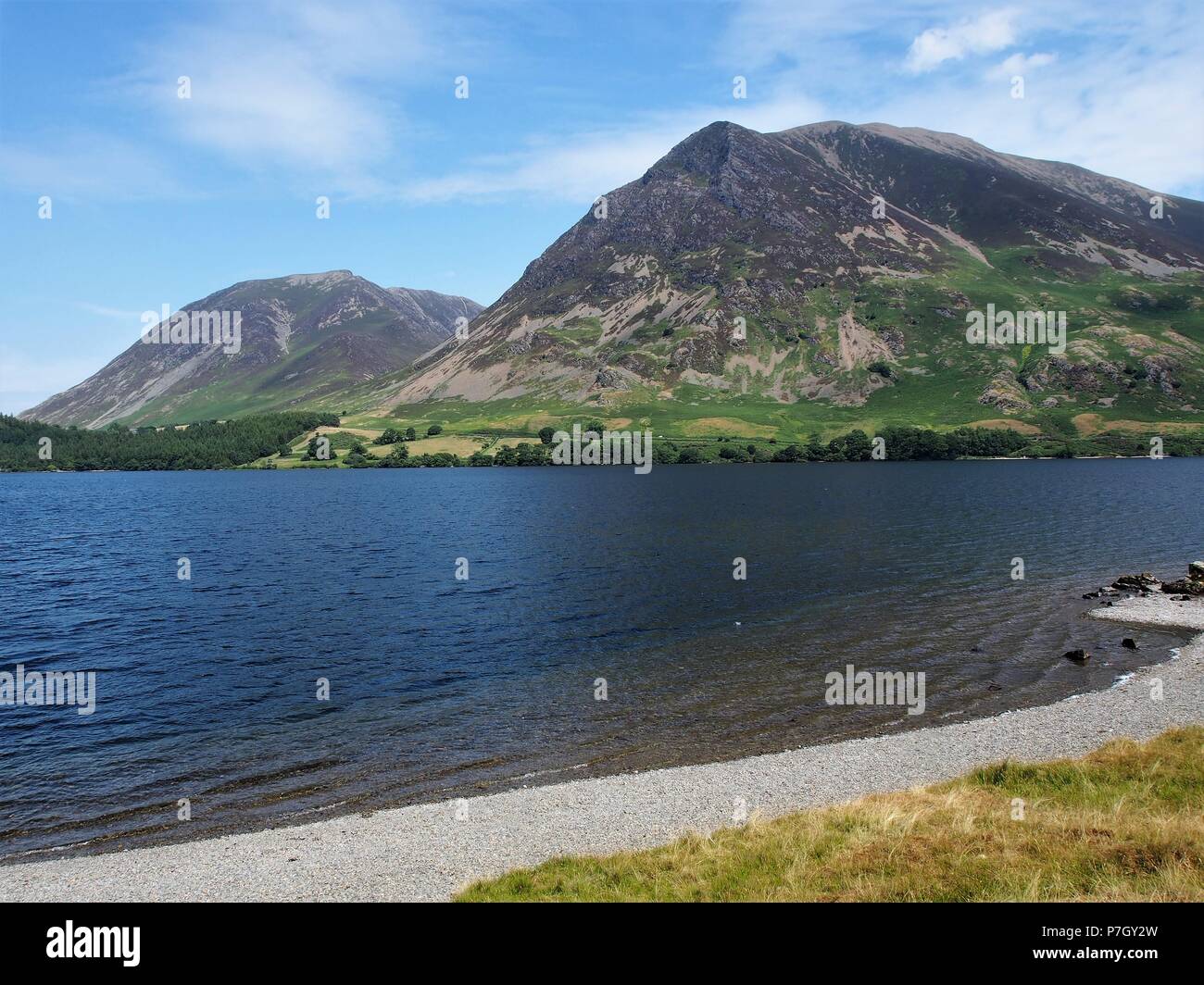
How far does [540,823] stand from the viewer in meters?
28.1

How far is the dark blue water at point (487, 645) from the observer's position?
3403 centimetres

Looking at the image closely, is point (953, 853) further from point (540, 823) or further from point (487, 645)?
point (487, 645)

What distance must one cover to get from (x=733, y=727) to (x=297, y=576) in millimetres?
57245

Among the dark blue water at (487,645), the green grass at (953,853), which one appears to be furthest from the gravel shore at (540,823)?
the green grass at (953,853)

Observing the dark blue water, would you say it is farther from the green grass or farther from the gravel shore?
the green grass

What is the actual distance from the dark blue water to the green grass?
486 inches

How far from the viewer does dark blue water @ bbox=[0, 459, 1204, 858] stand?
3403 centimetres

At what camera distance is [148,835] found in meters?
28.3

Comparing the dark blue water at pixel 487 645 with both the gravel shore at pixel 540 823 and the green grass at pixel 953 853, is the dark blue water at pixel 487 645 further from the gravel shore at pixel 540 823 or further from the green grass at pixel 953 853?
the green grass at pixel 953 853

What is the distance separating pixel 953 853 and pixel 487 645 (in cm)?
3936
